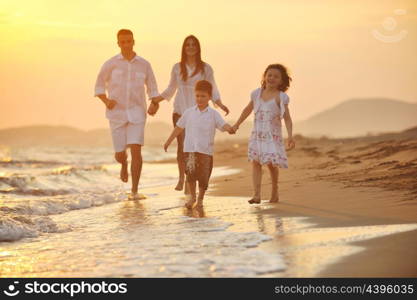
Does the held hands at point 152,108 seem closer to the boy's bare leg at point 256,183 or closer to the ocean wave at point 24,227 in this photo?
the boy's bare leg at point 256,183

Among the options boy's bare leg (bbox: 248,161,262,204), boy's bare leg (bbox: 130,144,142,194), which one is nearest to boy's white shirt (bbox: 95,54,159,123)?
boy's bare leg (bbox: 130,144,142,194)

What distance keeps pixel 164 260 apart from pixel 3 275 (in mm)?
1028

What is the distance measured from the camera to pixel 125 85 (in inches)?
340

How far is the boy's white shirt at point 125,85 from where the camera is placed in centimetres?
862

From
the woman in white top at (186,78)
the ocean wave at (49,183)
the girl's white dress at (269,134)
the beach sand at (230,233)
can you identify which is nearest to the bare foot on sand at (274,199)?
the beach sand at (230,233)

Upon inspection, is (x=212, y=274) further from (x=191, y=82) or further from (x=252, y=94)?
(x=191, y=82)

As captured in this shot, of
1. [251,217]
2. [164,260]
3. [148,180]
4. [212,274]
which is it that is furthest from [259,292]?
[148,180]

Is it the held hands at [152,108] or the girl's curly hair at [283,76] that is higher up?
the girl's curly hair at [283,76]

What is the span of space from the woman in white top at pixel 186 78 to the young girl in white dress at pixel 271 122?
0.94m

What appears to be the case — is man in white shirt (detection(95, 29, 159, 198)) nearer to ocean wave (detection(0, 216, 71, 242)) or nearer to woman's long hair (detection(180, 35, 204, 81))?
woman's long hair (detection(180, 35, 204, 81))

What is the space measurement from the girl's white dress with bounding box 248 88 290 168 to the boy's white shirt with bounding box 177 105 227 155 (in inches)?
23.1

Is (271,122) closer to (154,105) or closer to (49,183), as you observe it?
(154,105)

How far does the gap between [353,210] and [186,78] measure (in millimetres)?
3484

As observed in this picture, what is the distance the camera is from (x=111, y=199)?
8492 mm
